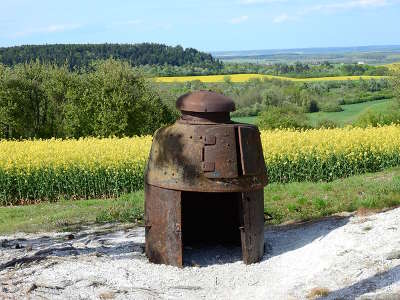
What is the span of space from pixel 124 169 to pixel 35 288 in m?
9.20

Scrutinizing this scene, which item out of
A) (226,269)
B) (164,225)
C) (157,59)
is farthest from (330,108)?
(164,225)

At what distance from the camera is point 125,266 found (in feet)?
22.8

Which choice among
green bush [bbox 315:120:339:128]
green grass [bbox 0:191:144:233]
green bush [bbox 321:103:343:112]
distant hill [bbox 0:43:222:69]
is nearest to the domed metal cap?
green grass [bbox 0:191:144:233]

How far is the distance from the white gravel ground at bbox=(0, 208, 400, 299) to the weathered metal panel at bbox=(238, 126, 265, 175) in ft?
4.02

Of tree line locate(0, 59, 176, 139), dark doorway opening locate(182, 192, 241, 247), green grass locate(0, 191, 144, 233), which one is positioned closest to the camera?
dark doorway opening locate(182, 192, 241, 247)

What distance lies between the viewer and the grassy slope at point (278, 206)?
995 cm

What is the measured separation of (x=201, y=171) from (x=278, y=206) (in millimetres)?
4506

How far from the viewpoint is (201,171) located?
6.62m

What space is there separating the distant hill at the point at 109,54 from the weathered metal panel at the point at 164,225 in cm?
4587

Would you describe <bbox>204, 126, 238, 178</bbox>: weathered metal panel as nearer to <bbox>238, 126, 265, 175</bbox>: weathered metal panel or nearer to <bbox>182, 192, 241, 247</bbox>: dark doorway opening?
<bbox>238, 126, 265, 175</bbox>: weathered metal panel

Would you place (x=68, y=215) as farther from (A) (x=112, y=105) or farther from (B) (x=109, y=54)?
(B) (x=109, y=54)

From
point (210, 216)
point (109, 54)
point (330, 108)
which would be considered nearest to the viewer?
point (210, 216)

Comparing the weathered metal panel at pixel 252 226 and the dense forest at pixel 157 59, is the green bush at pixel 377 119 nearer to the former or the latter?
the weathered metal panel at pixel 252 226

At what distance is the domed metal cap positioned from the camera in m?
6.91
